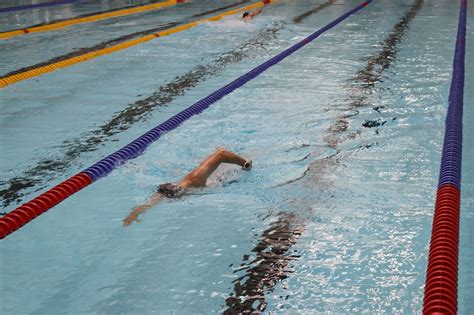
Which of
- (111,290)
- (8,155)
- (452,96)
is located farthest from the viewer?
(452,96)

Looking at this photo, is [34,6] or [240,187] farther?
[34,6]

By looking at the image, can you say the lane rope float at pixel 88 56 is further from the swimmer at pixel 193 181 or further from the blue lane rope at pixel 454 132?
the blue lane rope at pixel 454 132

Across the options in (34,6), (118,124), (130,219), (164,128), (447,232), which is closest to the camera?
(447,232)

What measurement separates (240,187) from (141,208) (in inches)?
19.3

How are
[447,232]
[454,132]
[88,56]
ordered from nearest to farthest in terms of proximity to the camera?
[447,232] → [454,132] → [88,56]

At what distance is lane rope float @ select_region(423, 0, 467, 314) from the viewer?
187cm

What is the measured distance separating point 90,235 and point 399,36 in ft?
18.9

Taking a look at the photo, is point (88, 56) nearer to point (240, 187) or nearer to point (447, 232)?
point (240, 187)

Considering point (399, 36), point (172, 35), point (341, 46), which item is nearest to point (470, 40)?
point (399, 36)

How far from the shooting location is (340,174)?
10.3 feet

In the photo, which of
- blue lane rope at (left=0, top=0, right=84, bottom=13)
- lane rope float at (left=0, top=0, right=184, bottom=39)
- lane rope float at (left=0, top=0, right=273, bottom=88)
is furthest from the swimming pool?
blue lane rope at (left=0, top=0, right=84, bottom=13)

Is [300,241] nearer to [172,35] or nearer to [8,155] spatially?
[8,155]

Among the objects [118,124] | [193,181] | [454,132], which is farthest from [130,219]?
[454,132]

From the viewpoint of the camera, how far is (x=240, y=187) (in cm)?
302
